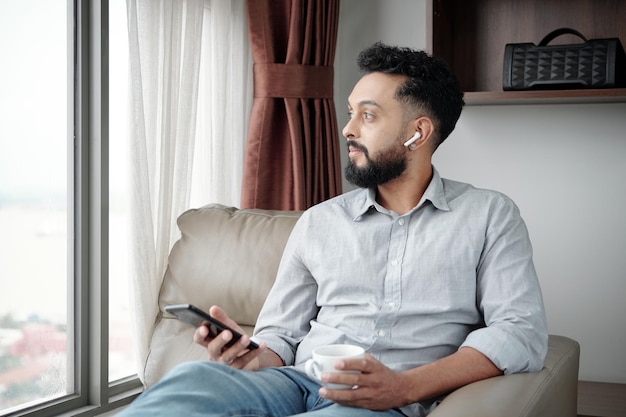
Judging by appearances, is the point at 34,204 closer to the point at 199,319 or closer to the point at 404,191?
the point at 199,319

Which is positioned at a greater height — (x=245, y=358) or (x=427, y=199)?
(x=427, y=199)

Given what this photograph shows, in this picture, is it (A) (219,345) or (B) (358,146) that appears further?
(B) (358,146)

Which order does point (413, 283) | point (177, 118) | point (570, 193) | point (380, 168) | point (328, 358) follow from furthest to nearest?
point (570, 193) → point (177, 118) → point (380, 168) → point (413, 283) → point (328, 358)

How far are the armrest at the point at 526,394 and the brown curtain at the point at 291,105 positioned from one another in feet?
3.76

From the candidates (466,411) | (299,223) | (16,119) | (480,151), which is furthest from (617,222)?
(16,119)

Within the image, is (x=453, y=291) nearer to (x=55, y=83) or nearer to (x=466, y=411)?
(x=466, y=411)

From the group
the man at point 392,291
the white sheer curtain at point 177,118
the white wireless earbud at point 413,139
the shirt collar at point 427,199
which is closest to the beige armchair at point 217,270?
the white sheer curtain at point 177,118

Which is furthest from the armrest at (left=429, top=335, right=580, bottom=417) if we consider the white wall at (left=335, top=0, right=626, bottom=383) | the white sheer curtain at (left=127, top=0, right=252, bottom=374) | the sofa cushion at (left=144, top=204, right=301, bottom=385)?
the white sheer curtain at (left=127, top=0, right=252, bottom=374)

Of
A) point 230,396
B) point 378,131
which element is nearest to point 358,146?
point 378,131

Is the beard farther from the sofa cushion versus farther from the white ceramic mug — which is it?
the white ceramic mug

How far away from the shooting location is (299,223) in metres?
1.87

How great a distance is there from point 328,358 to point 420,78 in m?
0.75

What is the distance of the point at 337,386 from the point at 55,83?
116 cm

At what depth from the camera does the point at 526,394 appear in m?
1.40
